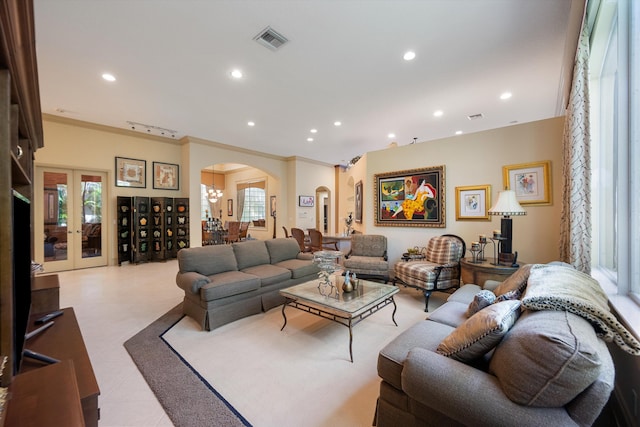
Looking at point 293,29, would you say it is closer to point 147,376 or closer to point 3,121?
point 3,121

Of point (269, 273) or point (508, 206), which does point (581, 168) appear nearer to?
point (508, 206)

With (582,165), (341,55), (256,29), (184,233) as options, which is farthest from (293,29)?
(184,233)

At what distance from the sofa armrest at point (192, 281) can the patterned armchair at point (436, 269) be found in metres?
2.69

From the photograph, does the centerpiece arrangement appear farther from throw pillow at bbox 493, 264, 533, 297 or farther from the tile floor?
the tile floor

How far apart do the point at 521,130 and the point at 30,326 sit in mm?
5640

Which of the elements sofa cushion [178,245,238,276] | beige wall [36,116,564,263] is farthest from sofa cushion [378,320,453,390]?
beige wall [36,116,564,263]

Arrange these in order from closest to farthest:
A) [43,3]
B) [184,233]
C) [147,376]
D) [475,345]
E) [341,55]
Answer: [475,345] < [147,376] < [43,3] < [341,55] < [184,233]

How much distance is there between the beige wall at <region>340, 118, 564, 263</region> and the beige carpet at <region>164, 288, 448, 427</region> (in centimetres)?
181

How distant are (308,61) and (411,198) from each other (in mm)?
2882

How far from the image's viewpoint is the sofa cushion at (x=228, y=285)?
2.79 m

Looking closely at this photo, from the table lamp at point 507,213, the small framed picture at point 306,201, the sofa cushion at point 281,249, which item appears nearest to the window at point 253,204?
the small framed picture at point 306,201

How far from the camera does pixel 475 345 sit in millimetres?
A: 1263

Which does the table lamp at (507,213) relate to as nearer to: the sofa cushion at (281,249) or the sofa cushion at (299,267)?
the sofa cushion at (299,267)

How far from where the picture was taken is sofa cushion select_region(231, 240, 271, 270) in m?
3.71
